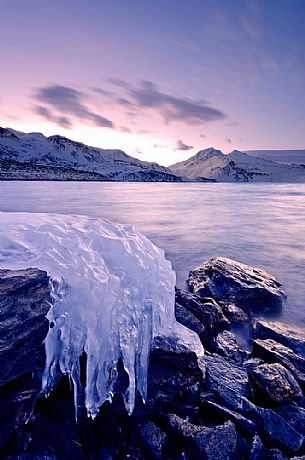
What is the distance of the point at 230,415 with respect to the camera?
3223 millimetres

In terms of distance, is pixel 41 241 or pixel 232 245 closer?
pixel 41 241

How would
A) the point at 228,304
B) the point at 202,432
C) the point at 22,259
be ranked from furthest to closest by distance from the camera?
the point at 228,304 < the point at 22,259 < the point at 202,432

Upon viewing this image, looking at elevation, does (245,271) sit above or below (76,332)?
below

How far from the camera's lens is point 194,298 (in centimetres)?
565

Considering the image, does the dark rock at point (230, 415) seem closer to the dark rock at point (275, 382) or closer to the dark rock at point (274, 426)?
the dark rock at point (274, 426)

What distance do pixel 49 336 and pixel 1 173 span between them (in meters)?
121

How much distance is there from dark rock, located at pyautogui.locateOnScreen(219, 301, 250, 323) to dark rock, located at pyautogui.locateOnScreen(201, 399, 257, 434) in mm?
2674

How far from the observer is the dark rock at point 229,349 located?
464 cm

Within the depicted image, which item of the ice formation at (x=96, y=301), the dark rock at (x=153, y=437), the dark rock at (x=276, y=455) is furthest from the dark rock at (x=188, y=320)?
the dark rock at (x=276, y=455)

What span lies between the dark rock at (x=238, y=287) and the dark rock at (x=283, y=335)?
87 cm

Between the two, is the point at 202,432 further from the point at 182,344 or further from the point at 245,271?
the point at 245,271

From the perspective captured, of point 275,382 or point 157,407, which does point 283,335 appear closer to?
point 275,382

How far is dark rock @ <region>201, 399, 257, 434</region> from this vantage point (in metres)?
3.16

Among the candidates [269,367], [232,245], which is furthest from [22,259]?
[232,245]
